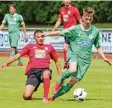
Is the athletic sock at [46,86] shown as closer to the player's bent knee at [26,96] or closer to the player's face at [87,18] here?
the player's bent knee at [26,96]

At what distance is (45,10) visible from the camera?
65.6 metres

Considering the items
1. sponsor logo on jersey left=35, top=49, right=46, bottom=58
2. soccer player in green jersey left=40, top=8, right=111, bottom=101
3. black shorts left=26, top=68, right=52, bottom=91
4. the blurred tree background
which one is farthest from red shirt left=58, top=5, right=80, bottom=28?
the blurred tree background

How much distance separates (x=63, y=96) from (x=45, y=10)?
52.7 meters

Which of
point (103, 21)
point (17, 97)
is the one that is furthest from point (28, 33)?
point (103, 21)

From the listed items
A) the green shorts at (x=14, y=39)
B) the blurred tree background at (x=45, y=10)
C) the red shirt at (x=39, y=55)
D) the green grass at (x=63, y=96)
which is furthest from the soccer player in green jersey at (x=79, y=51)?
the blurred tree background at (x=45, y=10)

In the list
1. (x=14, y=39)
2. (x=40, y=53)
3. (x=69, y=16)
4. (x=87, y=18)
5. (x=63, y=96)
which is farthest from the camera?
(x=14, y=39)

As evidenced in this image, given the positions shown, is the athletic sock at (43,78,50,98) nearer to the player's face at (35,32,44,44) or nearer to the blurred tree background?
the player's face at (35,32,44,44)

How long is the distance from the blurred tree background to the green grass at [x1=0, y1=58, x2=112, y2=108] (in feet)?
143

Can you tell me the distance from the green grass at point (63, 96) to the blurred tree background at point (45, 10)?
4343 cm

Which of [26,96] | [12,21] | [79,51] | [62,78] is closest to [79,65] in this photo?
[79,51]

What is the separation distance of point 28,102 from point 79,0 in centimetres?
5088

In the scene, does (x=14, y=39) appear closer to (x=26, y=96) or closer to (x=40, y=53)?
(x=40, y=53)

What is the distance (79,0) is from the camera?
62219 millimetres

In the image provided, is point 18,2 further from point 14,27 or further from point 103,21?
point 14,27
